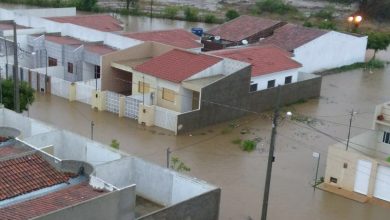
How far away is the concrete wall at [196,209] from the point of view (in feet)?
51.5

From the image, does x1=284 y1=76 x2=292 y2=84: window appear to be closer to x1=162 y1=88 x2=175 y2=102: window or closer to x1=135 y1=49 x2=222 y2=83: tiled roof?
x1=135 y1=49 x2=222 y2=83: tiled roof

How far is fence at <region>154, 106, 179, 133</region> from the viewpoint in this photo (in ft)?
89.0

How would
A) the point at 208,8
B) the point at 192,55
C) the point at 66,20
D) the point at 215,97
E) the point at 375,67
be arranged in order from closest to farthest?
the point at 215,97, the point at 192,55, the point at 66,20, the point at 375,67, the point at 208,8

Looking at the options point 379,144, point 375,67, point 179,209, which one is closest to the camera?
point 179,209

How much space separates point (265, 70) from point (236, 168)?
979 centimetres

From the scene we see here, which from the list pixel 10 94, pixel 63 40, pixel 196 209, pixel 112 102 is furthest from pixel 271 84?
pixel 196 209

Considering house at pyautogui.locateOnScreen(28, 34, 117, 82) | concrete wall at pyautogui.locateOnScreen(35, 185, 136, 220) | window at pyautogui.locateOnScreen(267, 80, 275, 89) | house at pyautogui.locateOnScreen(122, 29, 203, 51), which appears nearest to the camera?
concrete wall at pyautogui.locateOnScreen(35, 185, 136, 220)

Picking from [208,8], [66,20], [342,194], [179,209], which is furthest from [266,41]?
[208,8]

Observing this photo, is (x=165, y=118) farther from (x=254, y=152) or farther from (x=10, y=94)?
(x=10, y=94)

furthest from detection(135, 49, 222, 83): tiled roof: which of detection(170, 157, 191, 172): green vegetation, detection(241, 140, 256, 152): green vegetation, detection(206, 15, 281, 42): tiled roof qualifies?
detection(206, 15, 281, 42): tiled roof

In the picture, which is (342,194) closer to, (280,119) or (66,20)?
(280,119)

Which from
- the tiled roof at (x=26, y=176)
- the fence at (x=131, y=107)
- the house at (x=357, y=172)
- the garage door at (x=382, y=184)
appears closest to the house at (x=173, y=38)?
the fence at (x=131, y=107)

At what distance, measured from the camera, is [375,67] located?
151ft

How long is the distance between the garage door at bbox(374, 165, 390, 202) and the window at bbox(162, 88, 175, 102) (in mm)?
11390
